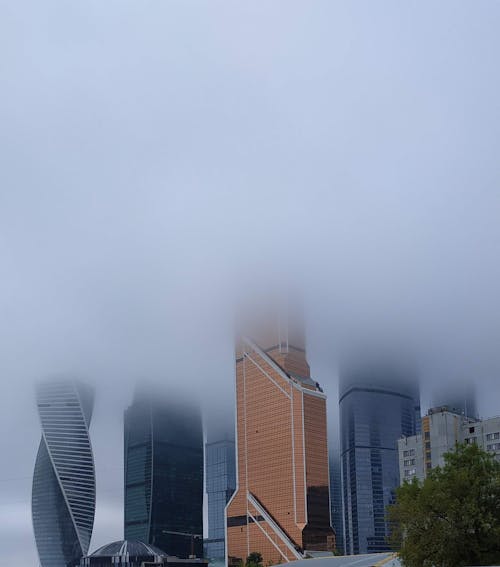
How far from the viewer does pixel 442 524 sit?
86.4m

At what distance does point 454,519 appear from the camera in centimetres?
8756

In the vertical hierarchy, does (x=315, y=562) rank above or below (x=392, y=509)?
below

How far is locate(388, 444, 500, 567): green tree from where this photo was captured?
283ft

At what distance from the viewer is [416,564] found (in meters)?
87.0

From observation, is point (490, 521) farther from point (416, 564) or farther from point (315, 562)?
point (315, 562)

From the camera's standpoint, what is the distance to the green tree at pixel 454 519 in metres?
86.3

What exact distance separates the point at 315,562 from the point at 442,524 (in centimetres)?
4196

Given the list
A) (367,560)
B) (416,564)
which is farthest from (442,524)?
(367,560)

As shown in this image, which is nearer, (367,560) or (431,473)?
(431,473)

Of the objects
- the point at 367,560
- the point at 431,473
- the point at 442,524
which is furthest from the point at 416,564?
the point at 367,560

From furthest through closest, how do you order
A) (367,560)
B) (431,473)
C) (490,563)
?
(367,560), (431,473), (490,563)

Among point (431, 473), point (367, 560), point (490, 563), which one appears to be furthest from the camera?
point (367, 560)

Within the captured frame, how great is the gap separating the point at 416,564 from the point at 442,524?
4929mm

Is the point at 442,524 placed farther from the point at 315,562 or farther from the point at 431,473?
the point at 315,562
